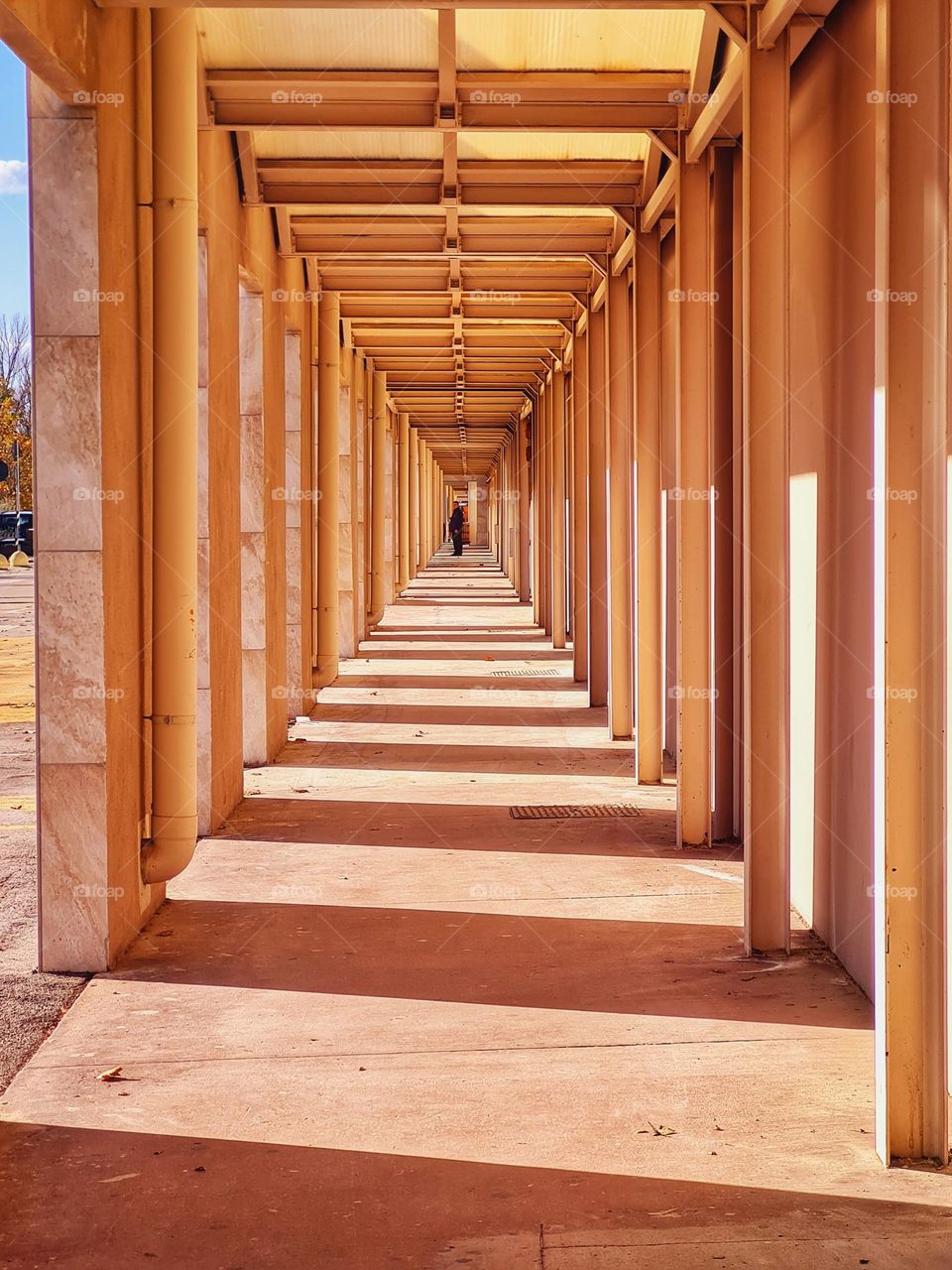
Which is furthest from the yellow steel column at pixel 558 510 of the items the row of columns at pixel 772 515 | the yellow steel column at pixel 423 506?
the yellow steel column at pixel 423 506

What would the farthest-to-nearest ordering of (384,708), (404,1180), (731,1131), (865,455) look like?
(384,708)
(865,455)
(731,1131)
(404,1180)

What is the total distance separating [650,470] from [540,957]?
4.78m

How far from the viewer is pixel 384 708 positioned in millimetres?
13891

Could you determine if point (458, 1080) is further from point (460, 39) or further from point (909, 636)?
point (460, 39)

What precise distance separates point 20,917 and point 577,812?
11.9 ft

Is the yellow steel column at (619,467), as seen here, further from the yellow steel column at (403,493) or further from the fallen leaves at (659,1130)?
the yellow steel column at (403,493)

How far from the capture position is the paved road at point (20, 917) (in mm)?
5035

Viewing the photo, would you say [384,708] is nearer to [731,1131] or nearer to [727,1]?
[727,1]

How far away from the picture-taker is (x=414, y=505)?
39.8 metres

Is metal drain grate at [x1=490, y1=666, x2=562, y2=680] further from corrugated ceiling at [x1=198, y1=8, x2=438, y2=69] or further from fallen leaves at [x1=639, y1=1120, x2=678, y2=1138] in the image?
fallen leaves at [x1=639, y1=1120, x2=678, y2=1138]

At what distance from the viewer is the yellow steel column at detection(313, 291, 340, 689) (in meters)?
14.3

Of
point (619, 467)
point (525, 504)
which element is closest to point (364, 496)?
point (525, 504)

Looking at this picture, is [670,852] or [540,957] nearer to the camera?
[540,957]

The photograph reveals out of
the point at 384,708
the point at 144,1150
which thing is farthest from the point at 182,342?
the point at 384,708
